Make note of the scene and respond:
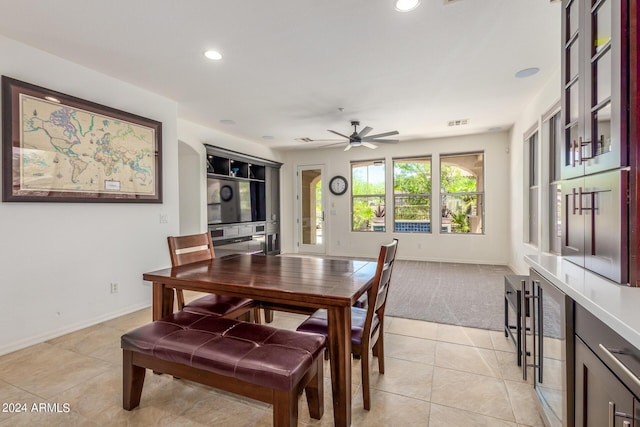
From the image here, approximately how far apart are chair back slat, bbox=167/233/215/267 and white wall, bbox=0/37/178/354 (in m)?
1.18

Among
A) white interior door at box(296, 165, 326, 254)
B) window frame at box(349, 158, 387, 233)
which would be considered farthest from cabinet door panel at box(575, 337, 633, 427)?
white interior door at box(296, 165, 326, 254)

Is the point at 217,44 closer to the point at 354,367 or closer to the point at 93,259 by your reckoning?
the point at 93,259

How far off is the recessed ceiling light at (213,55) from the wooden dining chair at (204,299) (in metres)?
1.65

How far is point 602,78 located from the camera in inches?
50.4

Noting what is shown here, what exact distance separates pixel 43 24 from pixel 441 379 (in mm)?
3854

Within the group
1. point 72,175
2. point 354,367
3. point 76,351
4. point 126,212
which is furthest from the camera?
point 126,212

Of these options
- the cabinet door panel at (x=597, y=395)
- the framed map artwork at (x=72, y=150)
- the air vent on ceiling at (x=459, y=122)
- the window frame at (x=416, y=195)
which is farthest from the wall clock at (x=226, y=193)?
the cabinet door panel at (x=597, y=395)

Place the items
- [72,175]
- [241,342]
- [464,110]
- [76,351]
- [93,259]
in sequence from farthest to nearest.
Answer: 1. [464,110]
2. [93,259]
3. [72,175]
4. [76,351]
5. [241,342]

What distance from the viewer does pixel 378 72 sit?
→ 9.93 ft

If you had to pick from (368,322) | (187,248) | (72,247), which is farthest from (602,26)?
(72,247)

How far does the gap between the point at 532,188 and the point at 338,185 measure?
3815mm

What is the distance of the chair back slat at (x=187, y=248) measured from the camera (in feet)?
7.64

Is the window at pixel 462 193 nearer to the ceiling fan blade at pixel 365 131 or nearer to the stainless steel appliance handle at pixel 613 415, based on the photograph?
the ceiling fan blade at pixel 365 131

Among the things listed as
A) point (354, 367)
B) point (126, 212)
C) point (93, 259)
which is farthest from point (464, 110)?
point (93, 259)
